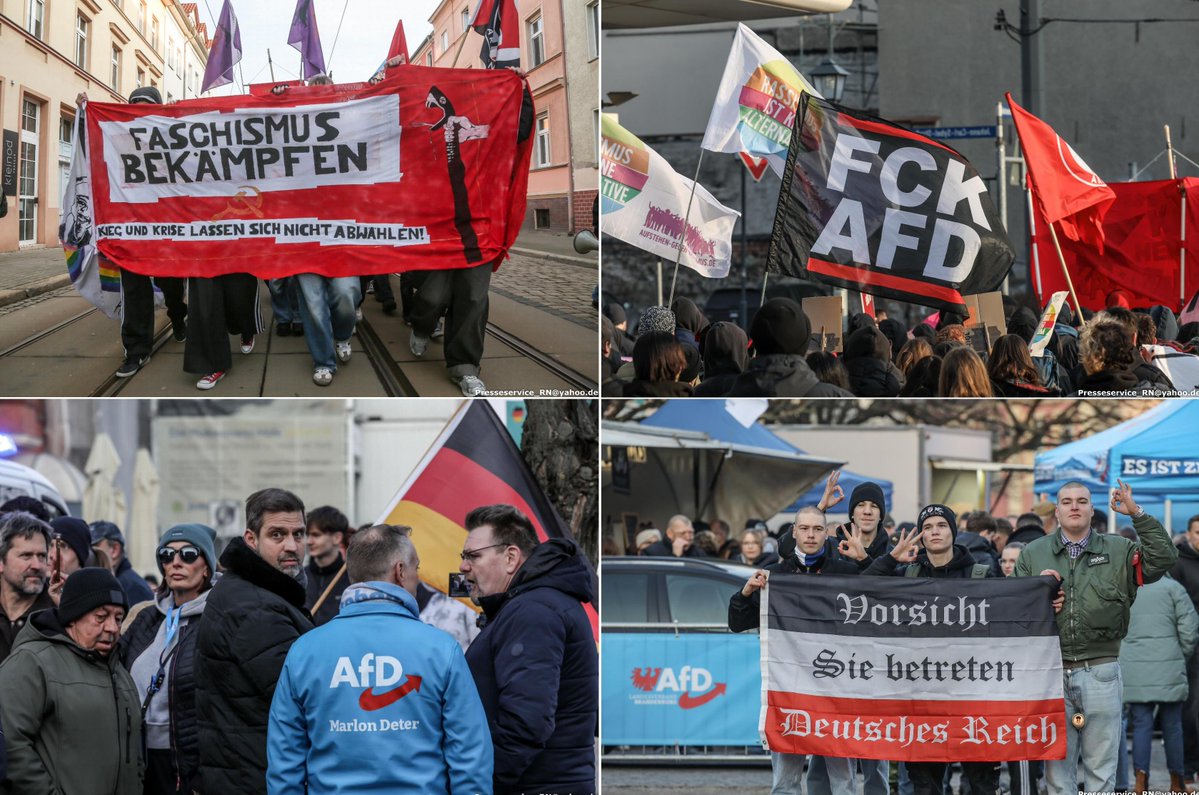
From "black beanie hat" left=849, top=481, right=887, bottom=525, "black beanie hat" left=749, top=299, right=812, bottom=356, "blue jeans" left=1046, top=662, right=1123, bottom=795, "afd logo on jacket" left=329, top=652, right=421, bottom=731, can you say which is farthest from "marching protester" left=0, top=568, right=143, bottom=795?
"blue jeans" left=1046, top=662, right=1123, bottom=795

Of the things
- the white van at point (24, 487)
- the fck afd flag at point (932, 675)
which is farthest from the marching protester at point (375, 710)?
the white van at point (24, 487)

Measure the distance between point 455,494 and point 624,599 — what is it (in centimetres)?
120

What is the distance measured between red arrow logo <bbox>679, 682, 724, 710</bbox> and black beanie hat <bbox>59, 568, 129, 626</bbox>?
8.89ft

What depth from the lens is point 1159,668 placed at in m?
6.32

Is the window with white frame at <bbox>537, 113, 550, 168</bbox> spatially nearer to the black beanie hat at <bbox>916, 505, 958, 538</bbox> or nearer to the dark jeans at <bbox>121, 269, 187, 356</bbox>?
the dark jeans at <bbox>121, 269, 187, 356</bbox>

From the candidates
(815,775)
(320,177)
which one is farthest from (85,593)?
(815,775)

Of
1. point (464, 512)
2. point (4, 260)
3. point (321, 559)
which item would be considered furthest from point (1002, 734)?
point (4, 260)

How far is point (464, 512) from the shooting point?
5.27 meters

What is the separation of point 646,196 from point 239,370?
8.61 ft

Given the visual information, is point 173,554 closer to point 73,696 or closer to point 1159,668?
point 73,696

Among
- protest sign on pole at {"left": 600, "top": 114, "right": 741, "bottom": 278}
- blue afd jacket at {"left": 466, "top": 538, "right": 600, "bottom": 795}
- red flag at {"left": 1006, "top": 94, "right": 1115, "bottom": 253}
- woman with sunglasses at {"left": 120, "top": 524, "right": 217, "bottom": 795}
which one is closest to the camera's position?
blue afd jacket at {"left": 466, "top": 538, "right": 600, "bottom": 795}

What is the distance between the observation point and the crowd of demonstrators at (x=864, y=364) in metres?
5.12

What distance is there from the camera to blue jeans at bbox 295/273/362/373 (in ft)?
15.8

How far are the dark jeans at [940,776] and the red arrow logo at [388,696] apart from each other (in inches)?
97.2
